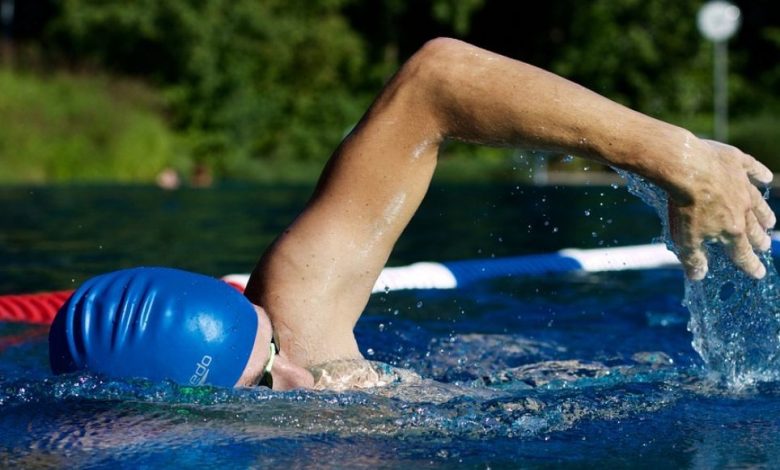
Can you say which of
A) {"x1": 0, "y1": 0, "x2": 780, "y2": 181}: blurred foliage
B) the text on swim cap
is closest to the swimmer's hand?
the text on swim cap

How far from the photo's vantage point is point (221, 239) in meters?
8.45

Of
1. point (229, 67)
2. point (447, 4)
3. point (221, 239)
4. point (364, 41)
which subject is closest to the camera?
point (221, 239)

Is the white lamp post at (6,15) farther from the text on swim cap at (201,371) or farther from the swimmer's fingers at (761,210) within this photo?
the swimmer's fingers at (761,210)

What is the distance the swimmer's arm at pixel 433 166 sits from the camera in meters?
2.29

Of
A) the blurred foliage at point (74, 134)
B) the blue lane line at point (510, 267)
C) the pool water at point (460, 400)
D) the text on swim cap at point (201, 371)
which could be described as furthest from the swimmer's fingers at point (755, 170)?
the blurred foliage at point (74, 134)

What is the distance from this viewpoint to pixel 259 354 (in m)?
2.49

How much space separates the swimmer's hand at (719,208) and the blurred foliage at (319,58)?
20.3 meters

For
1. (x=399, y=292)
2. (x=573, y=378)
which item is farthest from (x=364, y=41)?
(x=573, y=378)

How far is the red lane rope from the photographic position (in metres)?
4.42

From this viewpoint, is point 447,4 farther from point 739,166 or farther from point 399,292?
point 739,166

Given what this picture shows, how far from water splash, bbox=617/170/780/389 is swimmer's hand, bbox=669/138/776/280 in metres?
0.63

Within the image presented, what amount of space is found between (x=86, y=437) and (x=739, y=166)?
1380 mm

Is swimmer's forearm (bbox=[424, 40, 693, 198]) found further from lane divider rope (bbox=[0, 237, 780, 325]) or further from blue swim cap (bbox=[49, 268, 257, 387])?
lane divider rope (bbox=[0, 237, 780, 325])

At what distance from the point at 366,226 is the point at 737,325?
1.27 meters
